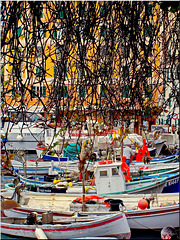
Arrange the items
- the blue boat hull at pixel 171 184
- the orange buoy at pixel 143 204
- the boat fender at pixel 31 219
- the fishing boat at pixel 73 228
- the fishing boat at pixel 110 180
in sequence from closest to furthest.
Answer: the fishing boat at pixel 73 228
the boat fender at pixel 31 219
the orange buoy at pixel 143 204
the fishing boat at pixel 110 180
the blue boat hull at pixel 171 184

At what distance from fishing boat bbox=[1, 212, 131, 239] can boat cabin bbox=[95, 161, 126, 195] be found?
2.45 meters

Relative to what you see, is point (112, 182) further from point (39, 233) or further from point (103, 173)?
point (39, 233)

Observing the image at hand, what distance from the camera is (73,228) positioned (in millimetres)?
7262

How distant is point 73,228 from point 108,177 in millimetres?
3343

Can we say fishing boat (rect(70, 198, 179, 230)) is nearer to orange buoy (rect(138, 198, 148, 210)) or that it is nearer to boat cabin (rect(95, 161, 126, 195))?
orange buoy (rect(138, 198, 148, 210))

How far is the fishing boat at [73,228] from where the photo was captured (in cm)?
727

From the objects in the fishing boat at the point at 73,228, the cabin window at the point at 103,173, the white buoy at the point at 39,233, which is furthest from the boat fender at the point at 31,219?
the cabin window at the point at 103,173

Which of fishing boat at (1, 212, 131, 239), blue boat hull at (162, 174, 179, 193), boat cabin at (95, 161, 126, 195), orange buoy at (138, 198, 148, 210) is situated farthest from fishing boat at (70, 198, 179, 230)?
blue boat hull at (162, 174, 179, 193)

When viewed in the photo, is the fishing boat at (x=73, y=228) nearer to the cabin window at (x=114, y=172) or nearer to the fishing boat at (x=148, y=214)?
the fishing boat at (x=148, y=214)

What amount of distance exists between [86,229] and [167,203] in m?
2.90

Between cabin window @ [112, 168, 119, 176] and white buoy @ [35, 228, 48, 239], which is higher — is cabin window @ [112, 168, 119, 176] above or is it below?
above

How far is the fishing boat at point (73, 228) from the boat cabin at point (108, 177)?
8.05ft

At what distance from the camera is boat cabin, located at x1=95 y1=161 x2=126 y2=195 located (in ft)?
33.9

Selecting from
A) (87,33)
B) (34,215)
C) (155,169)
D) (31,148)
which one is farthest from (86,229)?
Result: (31,148)
